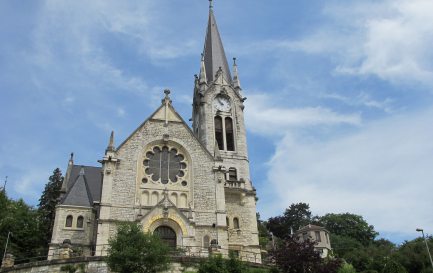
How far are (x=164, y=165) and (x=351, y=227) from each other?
57904 millimetres

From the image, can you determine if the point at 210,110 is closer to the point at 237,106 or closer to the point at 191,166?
the point at 237,106

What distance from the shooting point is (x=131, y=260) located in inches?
931

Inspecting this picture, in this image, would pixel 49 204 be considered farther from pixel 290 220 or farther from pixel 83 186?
pixel 290 220

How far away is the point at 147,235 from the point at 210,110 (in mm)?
22055

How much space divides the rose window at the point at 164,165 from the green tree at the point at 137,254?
1054 centimetres

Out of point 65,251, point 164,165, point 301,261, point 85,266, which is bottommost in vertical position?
point 301,261

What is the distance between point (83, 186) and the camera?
127 ft

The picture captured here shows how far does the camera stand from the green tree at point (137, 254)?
77.4 ft

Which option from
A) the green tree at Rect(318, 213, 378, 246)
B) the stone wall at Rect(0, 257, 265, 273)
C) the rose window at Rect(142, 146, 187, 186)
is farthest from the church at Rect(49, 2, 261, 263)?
the green tree at Rect(318, 213, 378, 246)

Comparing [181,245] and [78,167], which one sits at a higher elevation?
[78,167]

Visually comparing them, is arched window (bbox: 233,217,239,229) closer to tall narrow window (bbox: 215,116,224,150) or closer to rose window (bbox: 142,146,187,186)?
rose window (bbox: 142,146,187,186)

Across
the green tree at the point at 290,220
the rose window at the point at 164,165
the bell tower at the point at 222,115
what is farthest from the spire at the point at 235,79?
the green tree at the point at 290,220

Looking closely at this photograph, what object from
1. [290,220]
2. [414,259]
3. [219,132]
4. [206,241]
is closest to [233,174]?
[219,132]

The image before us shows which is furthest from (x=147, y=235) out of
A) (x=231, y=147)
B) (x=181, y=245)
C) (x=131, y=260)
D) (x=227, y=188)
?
(x=231, y=147)
